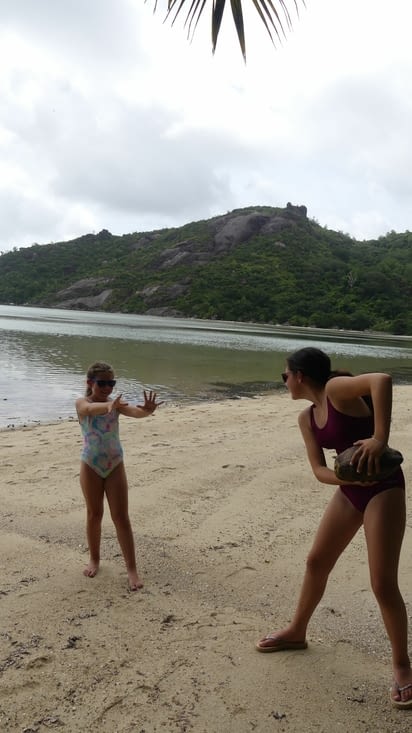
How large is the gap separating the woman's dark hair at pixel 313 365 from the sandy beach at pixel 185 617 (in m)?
1.55

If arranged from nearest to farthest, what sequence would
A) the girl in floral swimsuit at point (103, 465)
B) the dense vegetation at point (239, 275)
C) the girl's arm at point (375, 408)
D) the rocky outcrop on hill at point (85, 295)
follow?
the girl's arm at point (375, 408) → the girl in floral swimsuit at point (103, 465) → the dense vegetation at point (239, 275) → the rocky outcrop on hill at point (85, 295)

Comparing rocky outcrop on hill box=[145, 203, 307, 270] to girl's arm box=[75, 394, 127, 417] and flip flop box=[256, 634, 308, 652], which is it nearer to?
girl's arm box=[75, 394, 127, 417]

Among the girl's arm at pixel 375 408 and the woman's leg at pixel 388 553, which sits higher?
the girl's arm at pixel 375 408

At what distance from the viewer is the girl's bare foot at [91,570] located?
3.76 metres

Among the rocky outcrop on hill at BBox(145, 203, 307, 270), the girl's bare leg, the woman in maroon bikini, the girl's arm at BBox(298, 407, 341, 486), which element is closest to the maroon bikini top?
the woman in maroon bikini

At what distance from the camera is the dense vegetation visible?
85188 millimetres

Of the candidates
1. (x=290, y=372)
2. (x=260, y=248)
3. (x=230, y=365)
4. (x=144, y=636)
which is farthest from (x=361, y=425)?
(x=260, y=248)

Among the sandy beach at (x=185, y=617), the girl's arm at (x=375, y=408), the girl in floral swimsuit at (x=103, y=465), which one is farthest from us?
the girl in floral swimsuit at (x=103, y=465)

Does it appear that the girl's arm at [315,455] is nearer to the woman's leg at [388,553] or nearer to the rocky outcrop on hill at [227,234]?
the woman's leg at [388,553]

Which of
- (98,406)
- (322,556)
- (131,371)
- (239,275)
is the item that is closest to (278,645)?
(322,556)

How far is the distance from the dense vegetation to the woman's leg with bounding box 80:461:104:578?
78552 millimetres

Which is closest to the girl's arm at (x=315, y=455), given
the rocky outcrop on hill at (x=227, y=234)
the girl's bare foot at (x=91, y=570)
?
the girl's bare foot at (x=91, y=570)

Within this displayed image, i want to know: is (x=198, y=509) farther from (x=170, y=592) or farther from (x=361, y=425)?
(x=361, y=425)

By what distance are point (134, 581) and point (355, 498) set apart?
5.97 ft
